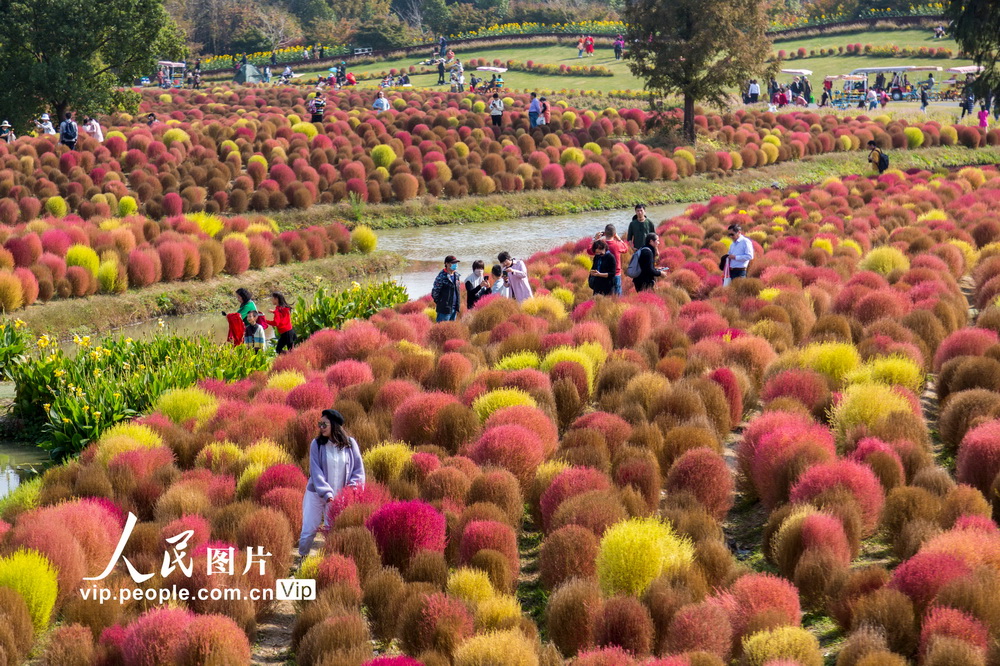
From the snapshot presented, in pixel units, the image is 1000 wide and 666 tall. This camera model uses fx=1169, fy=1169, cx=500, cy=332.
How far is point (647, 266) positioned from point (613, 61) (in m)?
53.0

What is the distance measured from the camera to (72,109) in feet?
116

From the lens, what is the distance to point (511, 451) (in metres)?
10.3

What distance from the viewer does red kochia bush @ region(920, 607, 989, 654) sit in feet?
21.6

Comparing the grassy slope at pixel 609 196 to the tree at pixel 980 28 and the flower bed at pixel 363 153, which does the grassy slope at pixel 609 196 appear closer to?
the flower bed at pixel 363 153

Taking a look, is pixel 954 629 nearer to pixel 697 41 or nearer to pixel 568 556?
pixel 568 556

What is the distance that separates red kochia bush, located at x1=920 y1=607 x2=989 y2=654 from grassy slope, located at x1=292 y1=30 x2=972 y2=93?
55.0 meters

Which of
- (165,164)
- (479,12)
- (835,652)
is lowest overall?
(835,652)

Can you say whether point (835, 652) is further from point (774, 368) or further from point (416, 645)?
point (774, 368)

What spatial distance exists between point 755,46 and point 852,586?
35.2m

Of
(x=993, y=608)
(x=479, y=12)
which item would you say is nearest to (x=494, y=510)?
(x=993, y=608)

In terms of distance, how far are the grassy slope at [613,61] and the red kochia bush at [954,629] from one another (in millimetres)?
55032

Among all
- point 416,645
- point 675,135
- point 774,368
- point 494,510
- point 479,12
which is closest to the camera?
point 416,645

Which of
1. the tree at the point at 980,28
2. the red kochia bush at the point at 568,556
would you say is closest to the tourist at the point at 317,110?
the tree at the point at 980,28

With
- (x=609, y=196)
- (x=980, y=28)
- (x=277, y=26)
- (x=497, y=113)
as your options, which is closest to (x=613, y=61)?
(x=277, y=26)
